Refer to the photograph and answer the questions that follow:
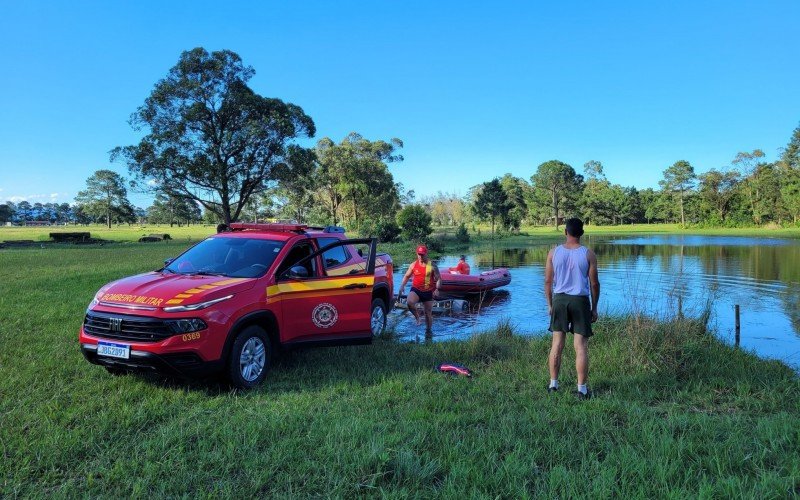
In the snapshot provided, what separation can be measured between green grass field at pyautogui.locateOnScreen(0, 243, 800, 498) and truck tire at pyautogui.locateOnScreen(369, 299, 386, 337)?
179 cm

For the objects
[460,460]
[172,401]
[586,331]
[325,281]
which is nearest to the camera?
[460,460]

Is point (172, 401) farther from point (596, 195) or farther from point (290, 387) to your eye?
point (596, 195)

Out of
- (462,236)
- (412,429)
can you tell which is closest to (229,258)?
(412,429)

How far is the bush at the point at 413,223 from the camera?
44.4m

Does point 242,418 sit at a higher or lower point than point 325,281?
lower

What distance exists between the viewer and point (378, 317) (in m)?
9.00

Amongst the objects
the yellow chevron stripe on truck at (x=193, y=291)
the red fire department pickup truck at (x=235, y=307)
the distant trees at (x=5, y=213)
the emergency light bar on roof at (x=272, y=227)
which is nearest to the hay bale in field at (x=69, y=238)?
the emergency light bar on roof at (x=272, y=227)

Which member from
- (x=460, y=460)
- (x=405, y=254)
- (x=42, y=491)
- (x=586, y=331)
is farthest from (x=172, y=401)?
(x=405, y=254)

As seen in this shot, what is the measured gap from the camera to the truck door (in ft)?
20.4

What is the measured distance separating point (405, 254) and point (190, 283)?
2880 centimetres

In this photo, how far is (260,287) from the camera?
5.84 metres

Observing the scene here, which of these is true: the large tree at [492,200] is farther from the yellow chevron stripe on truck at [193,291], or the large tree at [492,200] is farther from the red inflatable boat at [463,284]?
the yellow chevron stripe on truck at [193,291]

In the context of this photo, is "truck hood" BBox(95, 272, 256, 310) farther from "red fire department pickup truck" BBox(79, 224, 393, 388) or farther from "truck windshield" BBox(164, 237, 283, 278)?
"truck windshield" BBox(164, 237, 283, 278)

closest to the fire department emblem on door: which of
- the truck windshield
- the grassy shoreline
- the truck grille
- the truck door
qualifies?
the truck door
